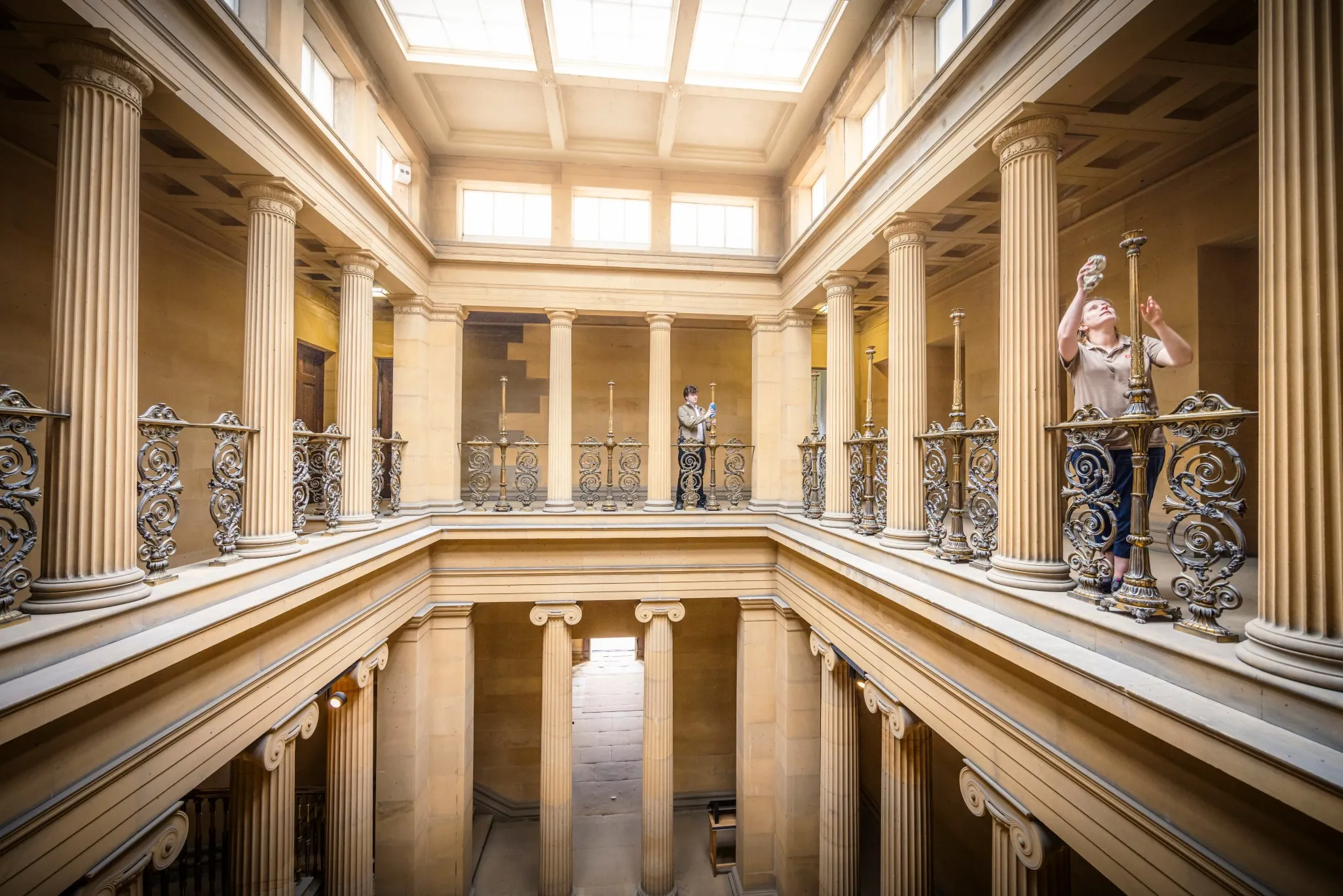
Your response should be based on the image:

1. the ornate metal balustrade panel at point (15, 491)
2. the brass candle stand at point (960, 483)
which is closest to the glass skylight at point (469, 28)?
the ornate metal balustrade panel at point (15, 491)

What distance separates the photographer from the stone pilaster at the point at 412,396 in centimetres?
816

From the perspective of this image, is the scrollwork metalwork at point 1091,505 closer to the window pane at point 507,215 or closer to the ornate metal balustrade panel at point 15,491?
the ornate metal balustrade panel at point 15,491

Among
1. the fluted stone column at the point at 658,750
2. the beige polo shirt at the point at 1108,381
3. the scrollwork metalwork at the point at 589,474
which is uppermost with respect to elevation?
the beige polo shirt at the point at 1108,381

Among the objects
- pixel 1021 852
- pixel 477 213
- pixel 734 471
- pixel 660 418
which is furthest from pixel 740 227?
pixel 1021 852

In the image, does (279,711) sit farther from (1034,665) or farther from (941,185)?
(941,185)

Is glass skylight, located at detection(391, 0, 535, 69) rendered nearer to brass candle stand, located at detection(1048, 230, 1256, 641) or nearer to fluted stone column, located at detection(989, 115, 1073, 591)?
fluted stone column, located at detection(989, 115, 1073, 591)

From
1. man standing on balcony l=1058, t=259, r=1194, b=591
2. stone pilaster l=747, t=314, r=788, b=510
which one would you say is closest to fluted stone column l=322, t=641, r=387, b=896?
stone pilaster l=747, t=314, r=788, b=510

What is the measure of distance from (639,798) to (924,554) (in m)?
8.34

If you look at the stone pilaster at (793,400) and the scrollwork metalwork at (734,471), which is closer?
the stone pilaster at (793,400)

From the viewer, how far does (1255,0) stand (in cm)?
334

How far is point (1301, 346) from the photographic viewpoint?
7.31ft

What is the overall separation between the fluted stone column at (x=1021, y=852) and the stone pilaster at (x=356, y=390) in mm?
6349

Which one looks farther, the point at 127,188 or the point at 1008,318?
the point at 1008,318

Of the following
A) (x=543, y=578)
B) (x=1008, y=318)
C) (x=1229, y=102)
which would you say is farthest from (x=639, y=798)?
(x=1229, y=102)
